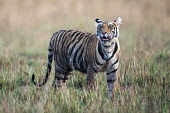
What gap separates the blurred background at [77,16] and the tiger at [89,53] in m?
4.83

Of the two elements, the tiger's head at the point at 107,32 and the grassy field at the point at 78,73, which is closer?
the grassy field at the point at 78,73

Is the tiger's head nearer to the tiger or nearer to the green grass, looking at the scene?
the tiger

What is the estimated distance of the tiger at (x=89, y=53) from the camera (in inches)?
213

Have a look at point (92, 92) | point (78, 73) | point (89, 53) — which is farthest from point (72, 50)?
point (92, 92)

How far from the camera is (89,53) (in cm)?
565

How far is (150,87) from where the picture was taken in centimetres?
551

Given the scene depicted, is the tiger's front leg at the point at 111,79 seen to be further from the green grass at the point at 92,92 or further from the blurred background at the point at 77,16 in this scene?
the blurred background at the point at 77,16

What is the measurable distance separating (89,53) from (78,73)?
94 centimetres

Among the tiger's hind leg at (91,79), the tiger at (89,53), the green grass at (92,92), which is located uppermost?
the tiger at (89,53)

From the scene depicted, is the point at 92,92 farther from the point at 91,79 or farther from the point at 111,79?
the point at 111,79

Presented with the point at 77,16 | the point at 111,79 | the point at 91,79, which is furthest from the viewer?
the point at 77,16

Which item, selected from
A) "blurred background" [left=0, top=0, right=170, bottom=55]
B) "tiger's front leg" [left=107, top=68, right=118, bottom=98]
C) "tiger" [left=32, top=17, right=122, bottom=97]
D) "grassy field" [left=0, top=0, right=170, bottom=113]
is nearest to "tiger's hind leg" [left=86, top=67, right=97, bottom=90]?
"tiger" [left=32, top=17, right=122, bottom=97]

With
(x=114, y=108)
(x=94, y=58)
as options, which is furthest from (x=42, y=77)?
(x=114, y=108)

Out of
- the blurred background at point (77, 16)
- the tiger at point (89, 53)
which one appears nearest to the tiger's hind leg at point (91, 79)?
the tiger at point (89, 53)
